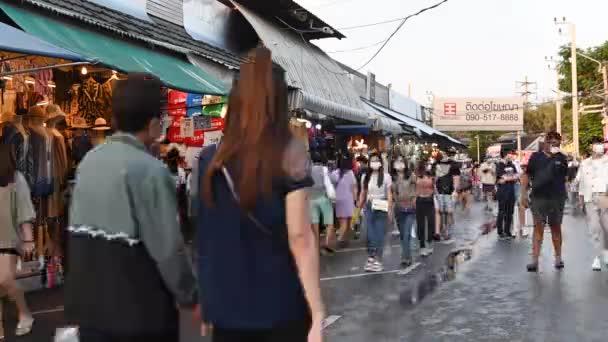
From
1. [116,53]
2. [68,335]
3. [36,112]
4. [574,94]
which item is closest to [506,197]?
[116,53]

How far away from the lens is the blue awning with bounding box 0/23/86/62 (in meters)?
6.64

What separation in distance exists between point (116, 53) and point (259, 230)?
7332mm

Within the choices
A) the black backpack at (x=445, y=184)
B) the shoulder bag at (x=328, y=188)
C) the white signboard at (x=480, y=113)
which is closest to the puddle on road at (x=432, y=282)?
the shoulder bag at (x=328, y=188)

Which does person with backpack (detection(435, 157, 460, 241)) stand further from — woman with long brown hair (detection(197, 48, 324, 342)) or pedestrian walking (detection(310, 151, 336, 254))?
woman with long brown hair (detection(197, 48, 324, 342))

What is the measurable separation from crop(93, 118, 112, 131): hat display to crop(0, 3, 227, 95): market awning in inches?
42.0

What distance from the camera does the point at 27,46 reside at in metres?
6.84

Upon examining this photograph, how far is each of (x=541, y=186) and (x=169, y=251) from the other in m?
8.33

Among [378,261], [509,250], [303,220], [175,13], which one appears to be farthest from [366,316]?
[175,13]

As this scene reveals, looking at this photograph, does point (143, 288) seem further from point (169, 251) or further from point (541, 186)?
point (541, 186)

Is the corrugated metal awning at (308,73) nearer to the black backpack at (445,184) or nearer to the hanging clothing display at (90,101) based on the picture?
the black backpack at (445,184)

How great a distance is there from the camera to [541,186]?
10.2 meters

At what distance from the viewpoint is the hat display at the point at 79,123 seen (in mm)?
10453

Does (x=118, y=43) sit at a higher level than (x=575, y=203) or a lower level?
higher

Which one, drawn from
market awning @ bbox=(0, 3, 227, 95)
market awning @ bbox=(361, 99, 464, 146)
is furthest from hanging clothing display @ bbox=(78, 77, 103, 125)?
market awning @ bbox=(361, 99, 464, 146)
